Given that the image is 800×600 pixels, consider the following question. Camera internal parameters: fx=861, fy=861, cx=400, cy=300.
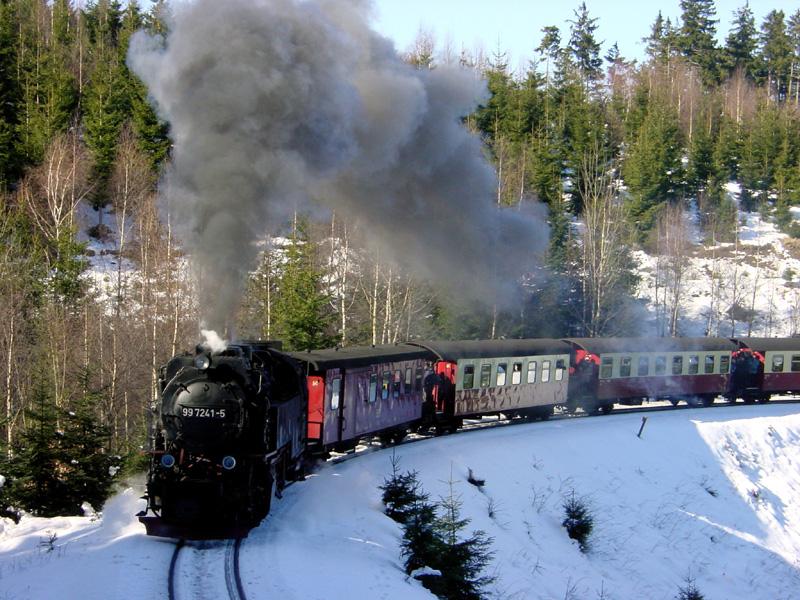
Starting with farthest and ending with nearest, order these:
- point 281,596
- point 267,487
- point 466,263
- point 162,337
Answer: point 162,337 < point 466,263 < point 267,487 < point 281,596

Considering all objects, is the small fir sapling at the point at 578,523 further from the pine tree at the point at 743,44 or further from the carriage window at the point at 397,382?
the pine tree at the point at 743,44

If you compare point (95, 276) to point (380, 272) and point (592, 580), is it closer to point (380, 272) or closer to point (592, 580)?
point (380, 272)

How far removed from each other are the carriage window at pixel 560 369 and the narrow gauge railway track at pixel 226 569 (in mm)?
15850

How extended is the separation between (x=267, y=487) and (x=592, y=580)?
286 inches

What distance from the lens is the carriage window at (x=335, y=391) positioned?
16345mm

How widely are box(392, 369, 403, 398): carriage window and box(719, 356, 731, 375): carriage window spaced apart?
51.5ft

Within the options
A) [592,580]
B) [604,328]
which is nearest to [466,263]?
[592,580]

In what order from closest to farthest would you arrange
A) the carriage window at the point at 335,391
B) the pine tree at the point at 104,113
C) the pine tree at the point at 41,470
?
the pine tree at the point at 41,470, the carriage window at the point at 335,391, the pine tree at the point at 104,113

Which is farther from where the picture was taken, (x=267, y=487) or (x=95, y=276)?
(x=95, y=276)

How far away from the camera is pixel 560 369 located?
84.7 ft

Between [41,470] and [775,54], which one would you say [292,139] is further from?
[775,54]

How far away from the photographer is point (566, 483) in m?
19.2

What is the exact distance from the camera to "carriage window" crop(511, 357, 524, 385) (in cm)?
2392

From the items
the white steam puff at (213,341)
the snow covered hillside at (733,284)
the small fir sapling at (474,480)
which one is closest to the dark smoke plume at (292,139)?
the white steam puff at (213,341)
